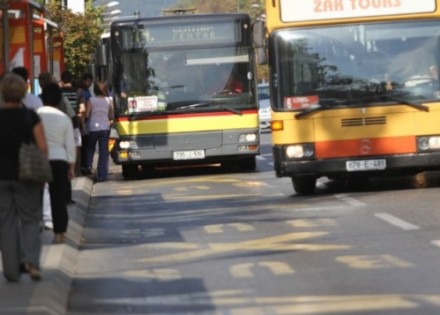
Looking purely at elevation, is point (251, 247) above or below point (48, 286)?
below

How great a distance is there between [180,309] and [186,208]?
9339 mm

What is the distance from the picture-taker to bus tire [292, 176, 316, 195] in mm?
21281

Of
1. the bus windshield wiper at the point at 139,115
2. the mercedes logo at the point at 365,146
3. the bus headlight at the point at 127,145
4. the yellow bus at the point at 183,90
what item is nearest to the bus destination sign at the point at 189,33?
the yellow bus at the point at 183,90

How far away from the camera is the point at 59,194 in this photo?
14.4 m

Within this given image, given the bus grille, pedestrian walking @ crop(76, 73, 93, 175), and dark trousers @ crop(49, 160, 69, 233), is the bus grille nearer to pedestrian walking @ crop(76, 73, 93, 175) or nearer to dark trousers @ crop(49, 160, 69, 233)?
dark trousers @ crop(49, 160, 69, 233)

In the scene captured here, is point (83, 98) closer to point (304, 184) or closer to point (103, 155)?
point (103, 155)

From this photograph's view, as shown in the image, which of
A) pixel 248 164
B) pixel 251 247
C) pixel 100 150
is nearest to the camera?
pixel 251 247

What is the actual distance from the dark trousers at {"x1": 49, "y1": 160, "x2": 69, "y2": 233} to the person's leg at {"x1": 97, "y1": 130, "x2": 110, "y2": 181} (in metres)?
11.8

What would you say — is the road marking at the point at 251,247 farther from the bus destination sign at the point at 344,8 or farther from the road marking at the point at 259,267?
the bus destination sign at the point at 344,8

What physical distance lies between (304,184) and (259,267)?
880 centimetres

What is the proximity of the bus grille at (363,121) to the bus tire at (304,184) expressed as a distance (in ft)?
4.37

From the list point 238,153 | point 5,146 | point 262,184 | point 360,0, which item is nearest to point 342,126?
point 360,0

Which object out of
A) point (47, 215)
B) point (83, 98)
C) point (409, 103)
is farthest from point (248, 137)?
point (47, 215)

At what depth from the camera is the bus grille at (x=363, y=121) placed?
20188mm
